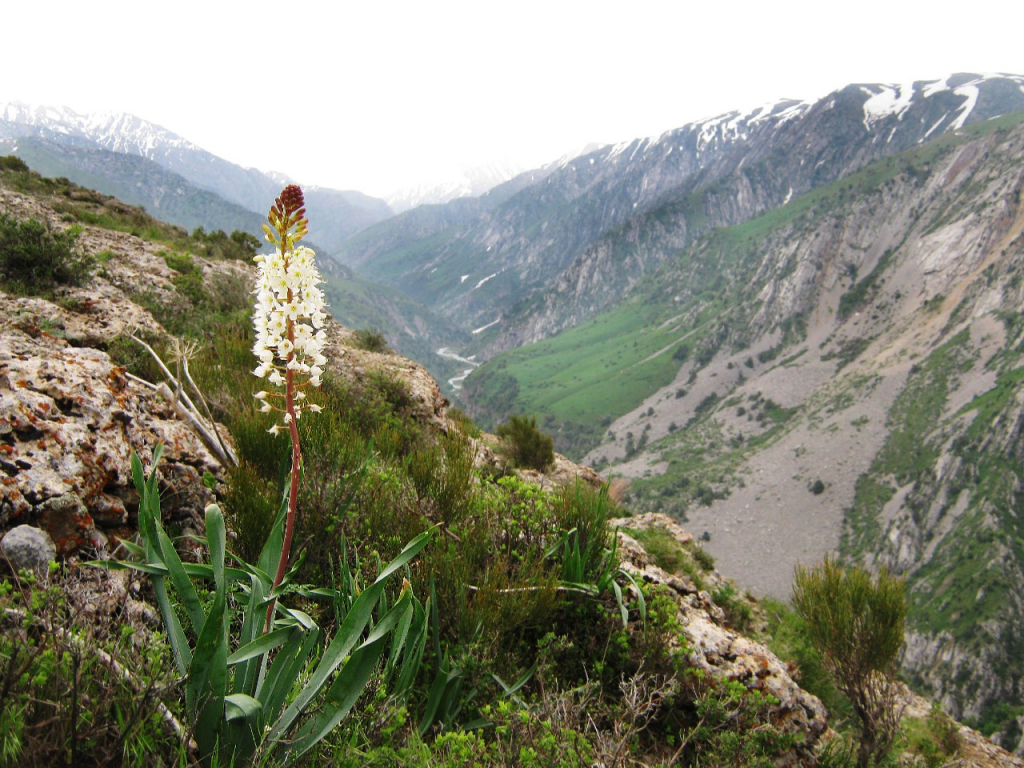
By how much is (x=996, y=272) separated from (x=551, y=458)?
5268 inches

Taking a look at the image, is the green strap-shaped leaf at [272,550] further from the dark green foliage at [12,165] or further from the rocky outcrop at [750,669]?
the dark green foliage at [12,165]

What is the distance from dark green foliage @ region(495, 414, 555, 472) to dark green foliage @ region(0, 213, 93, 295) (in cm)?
837

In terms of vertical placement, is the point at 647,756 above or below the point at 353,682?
below

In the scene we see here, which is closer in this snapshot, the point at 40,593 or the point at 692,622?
the point at 40,593

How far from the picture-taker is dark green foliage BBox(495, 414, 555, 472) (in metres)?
11.2

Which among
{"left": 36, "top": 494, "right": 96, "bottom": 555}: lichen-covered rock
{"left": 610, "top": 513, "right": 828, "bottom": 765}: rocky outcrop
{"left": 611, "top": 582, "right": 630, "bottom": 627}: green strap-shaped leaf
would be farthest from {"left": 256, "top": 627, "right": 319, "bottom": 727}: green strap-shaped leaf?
{"left": 610, "top": 513, "right": 828, "bottom": 765}: rocky outcrop

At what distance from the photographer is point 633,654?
3.83 m

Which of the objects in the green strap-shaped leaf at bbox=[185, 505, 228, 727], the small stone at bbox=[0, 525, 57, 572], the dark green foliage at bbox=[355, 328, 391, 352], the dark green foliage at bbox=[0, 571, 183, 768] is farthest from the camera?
the dark green foliage at bbox=[355, 328, 391, 352]

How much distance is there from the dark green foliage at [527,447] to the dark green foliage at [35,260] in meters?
8.37

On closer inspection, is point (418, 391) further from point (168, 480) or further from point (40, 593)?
point (40, 593)

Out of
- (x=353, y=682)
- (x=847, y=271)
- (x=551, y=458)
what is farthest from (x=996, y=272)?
(x=353, y=682)

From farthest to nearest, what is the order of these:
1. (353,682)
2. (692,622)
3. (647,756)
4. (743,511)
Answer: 1. (743,511)
2. (692,622)
3. (647,756)
4. (353,682)

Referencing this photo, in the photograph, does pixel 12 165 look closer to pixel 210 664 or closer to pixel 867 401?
pixel 210 664

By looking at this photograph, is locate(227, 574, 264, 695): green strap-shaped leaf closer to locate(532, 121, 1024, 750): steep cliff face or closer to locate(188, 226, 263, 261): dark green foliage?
locate(188, 226, 263, 261): dark green foliage
